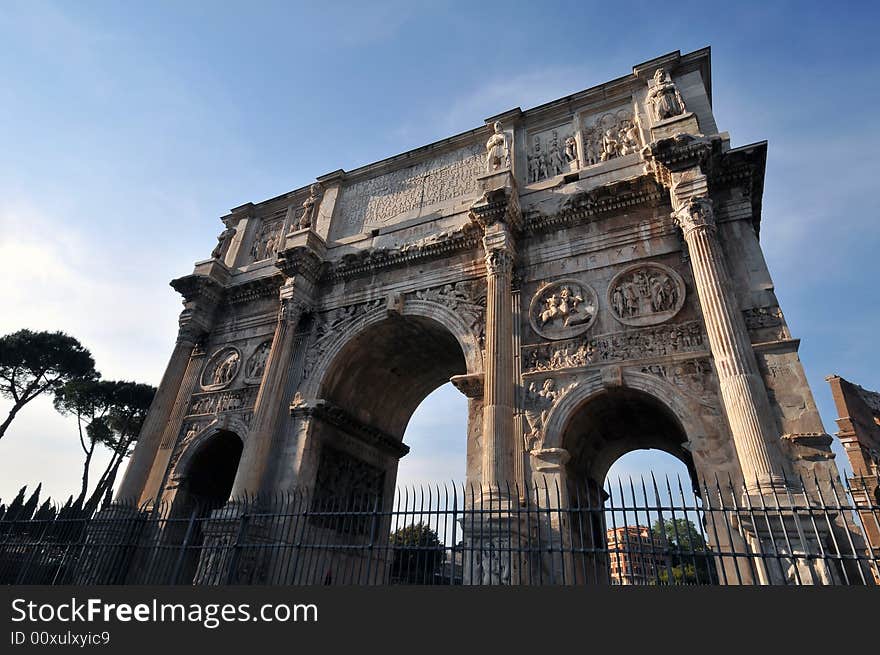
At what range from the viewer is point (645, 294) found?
9891 mm

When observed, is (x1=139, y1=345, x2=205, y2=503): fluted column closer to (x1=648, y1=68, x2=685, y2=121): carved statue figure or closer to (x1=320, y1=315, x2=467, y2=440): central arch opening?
(x1=320, y1=315, x2=467, y2=440): central arch opening

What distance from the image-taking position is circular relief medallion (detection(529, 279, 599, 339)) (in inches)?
400

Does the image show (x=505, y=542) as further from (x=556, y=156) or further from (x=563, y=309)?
(x=556, y=156)

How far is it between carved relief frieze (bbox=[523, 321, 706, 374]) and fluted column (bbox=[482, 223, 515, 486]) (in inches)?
25.7

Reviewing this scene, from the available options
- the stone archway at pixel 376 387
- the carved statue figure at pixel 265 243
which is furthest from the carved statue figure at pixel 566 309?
the carved statue figure at pixel 265 243

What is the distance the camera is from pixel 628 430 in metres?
10.9

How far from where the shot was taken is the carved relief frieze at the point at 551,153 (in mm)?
12797

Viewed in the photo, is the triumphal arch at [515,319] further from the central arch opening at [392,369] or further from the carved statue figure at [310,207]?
the carved statue figure at [310,207]

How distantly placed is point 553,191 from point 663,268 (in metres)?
3.49

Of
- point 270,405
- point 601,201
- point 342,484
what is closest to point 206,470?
point 270,405

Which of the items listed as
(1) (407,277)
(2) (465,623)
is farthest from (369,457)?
(2) (465,623)

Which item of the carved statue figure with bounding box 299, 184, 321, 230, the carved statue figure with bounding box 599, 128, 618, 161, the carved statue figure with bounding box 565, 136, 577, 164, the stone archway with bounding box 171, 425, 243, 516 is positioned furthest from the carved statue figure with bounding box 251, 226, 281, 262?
the carved statue figure with bounding box 599, 128, 618, 161

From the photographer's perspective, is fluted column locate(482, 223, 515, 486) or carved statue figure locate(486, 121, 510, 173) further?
carved statue figure locate(486, 121, 510, 173)

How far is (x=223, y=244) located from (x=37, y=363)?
56.1 feet
